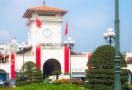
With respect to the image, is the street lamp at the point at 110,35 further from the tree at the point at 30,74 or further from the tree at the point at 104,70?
the tree at the point at 30,74

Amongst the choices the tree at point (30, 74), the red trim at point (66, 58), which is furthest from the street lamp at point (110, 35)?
the red trim at point (66, 58)

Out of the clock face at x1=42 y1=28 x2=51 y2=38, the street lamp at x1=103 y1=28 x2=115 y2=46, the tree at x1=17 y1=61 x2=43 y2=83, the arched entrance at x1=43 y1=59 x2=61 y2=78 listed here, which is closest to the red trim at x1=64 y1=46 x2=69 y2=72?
the arched entrance at x1=43 y1=59 x2=61 y2=78

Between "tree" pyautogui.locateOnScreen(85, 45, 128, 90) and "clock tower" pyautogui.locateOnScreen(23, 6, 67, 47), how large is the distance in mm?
29273

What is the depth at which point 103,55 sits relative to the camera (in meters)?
21.8

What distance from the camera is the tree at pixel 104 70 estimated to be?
21.6 m

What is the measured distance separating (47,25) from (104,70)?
3120 centimetres

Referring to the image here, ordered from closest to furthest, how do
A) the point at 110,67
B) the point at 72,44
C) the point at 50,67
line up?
the point at 110,67
the point at 72,44
the point at 50,67

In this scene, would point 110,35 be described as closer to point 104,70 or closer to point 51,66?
point 104,70

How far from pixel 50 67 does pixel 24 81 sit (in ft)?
75.3

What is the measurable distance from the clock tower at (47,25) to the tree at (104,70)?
96.0ft

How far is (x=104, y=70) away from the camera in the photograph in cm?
2178

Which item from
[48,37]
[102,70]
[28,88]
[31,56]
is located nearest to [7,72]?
[31,56]

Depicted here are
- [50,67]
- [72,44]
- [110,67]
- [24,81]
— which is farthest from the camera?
[50,67]

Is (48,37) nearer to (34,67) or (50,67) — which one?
(50,67)
